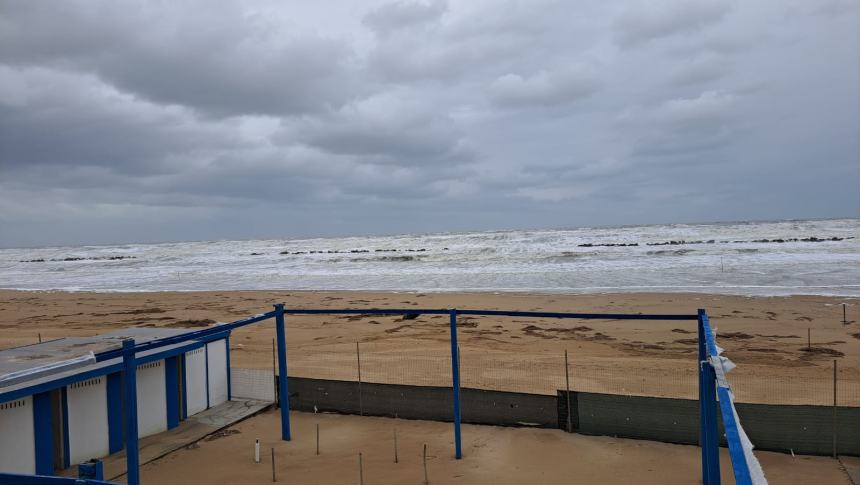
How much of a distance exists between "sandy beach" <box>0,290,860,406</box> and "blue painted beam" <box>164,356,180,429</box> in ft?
14.4

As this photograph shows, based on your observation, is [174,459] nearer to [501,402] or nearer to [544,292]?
[501,402]

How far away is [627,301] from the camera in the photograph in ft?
84.9

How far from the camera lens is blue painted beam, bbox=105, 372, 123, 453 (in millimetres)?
9555

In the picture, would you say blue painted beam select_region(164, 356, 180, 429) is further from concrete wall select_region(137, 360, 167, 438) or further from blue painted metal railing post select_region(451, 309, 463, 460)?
blue painted metal railing post select_region(451, 309, 463, 460)

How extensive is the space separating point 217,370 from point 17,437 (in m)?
4.14

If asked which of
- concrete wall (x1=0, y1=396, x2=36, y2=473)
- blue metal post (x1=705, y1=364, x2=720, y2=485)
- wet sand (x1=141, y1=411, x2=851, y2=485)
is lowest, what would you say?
wet sand (x1=141, y1=411, x2=851, y2=485)

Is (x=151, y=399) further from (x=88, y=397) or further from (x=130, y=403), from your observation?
(x=130, y=403)

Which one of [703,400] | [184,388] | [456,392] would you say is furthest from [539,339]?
[703,400]

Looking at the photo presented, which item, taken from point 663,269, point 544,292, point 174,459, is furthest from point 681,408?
point 663,269

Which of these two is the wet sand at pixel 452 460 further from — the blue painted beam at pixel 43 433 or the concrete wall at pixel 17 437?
the concrete wall at pixel 17 437

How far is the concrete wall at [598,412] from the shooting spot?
8.70m

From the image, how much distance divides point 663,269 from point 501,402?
33.3 m

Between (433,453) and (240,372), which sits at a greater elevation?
(240,372)

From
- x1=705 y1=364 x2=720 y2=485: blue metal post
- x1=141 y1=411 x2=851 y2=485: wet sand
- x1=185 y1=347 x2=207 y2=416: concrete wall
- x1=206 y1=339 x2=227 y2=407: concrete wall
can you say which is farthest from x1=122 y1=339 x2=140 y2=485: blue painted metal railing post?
x1=705 y1=364 x2=720 y2=485: blue metal post
